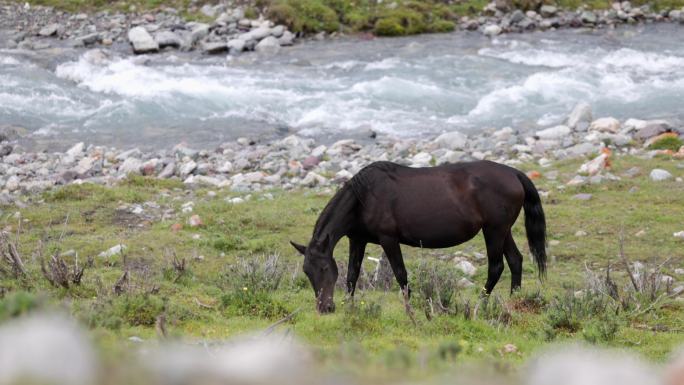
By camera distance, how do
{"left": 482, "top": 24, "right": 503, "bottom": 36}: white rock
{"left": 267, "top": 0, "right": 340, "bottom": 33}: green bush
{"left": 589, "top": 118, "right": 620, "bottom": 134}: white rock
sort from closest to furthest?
{"left": 589, "top": 118, "right": 620, "bottom": 134}: white rock
{"left": 482, "top": 24, "right": 503, "bottom": 36}: white rock
{"left": 267, "top": 0, "right": 340, "bottom": 33}: green bush

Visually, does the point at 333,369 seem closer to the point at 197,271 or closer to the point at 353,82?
the point at 197,271

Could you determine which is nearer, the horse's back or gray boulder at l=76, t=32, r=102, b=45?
the horse's back

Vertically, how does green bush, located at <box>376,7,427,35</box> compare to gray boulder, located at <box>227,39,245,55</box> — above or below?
below

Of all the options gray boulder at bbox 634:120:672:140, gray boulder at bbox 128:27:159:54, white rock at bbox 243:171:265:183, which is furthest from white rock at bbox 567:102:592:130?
gray boulder at bbox 128:27:159:54

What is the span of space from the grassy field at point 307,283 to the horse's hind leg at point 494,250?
27cm

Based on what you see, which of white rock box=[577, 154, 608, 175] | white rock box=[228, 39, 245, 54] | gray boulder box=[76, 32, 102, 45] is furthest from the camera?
gray boulder box=[76, 32, 102, 45]

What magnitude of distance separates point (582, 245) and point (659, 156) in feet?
17.1

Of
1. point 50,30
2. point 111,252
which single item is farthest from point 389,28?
point 111,252

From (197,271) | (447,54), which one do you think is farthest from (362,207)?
(447,54)

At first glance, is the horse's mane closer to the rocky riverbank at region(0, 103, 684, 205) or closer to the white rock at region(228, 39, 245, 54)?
the rocky riverbank at region(0, 103, 684, 205)

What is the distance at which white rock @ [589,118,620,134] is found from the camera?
773 inches

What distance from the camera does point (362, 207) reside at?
29.8 feet

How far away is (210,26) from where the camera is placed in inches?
1348

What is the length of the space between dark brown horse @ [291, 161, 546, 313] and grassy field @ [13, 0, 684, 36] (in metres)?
25.6
